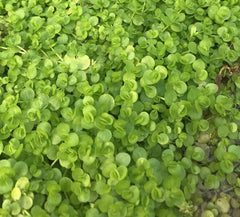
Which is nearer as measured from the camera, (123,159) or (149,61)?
(123,159)

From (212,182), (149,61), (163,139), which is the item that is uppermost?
(149,61)

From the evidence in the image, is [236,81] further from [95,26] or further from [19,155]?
[19,155]

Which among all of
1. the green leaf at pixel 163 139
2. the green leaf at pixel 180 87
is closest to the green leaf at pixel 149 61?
the green leaf at pixel 180 87

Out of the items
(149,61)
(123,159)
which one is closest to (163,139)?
(123,159)

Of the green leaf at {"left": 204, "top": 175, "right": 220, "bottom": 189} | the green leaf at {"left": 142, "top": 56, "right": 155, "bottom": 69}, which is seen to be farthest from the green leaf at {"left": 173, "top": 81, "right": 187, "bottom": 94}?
the green leaf at {"left": 204, "top": 175, "right": 220, "bottom": 189}

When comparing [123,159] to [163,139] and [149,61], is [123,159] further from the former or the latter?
[149,61]

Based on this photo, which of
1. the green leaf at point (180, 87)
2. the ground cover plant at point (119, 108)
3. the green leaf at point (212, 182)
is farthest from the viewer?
the green leaf at point (180, 87)

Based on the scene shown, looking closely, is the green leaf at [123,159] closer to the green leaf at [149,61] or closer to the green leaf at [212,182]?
the green leaf at [212,182]

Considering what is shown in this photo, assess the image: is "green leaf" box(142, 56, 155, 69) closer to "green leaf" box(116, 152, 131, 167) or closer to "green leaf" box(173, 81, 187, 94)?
"green leaf" box(173, 81, 187, 94)
